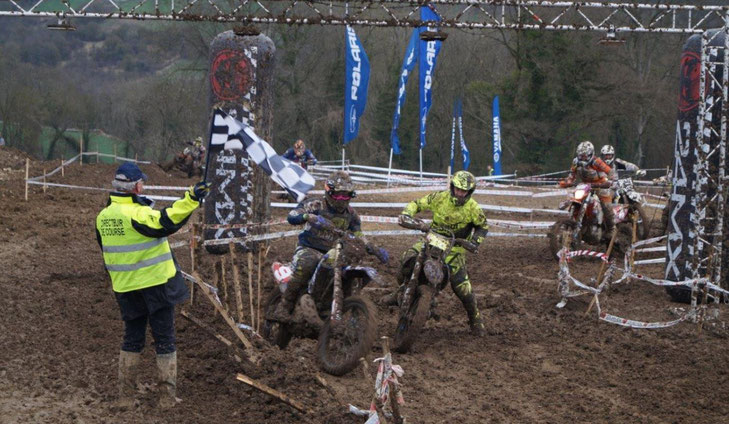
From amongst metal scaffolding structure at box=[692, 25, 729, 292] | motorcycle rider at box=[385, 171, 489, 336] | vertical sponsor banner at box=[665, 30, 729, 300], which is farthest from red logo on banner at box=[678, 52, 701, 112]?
motorcycle rider at box=[385, 171, 489, 336]

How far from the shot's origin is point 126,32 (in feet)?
263

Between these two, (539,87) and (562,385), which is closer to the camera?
(562,385)

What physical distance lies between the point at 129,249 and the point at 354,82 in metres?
14.9

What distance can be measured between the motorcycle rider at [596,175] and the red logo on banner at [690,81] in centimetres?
264

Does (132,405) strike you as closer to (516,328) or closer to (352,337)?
(352,337)

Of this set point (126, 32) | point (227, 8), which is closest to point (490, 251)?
point (227, 8)

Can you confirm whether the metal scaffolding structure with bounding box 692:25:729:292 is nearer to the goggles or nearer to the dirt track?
the dirt track

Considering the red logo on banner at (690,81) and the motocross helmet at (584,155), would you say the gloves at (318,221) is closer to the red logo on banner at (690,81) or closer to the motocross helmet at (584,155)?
the red logo on banner at (690,81)

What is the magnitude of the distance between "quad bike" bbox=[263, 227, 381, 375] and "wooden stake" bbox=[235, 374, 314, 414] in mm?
1040

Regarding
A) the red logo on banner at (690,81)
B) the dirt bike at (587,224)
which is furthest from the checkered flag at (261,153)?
the dirt bike at (587,224)

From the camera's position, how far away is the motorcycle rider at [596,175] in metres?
13.8

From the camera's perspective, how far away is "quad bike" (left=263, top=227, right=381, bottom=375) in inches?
289

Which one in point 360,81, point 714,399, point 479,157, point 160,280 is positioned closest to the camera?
point 160,280

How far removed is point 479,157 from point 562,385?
122 ft
